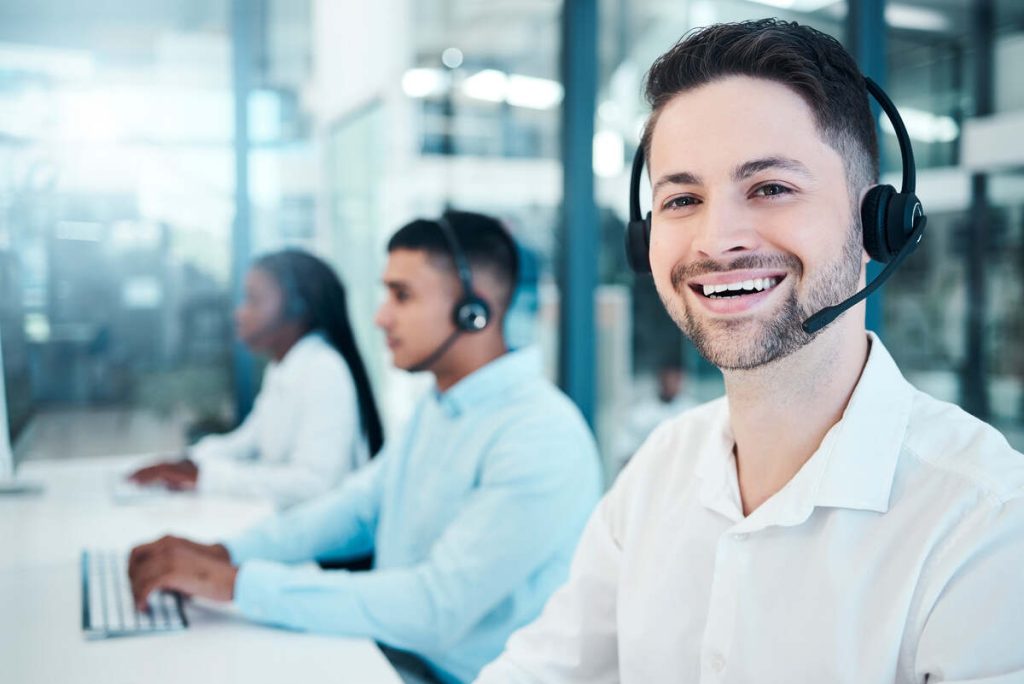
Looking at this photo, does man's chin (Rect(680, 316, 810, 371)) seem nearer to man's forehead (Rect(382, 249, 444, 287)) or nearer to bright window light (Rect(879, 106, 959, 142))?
man's forehead (Rect(382, 249, 444, 287))

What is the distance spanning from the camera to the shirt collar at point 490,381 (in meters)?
1.72

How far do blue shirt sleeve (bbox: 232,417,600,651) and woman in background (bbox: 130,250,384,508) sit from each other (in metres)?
0.97

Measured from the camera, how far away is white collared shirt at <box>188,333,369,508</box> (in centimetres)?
242

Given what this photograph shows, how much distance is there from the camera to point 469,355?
1807 mm

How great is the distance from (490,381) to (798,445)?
801mm

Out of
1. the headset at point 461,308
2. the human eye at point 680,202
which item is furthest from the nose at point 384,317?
the human eye at point 680,202

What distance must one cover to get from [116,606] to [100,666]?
24 centimetres

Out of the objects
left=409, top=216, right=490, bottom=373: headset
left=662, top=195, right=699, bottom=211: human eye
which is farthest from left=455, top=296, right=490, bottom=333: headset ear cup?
left=662, top=195, right=699, bottom=211: human eye

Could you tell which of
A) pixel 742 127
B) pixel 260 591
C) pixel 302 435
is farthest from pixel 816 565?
pixel 302 435

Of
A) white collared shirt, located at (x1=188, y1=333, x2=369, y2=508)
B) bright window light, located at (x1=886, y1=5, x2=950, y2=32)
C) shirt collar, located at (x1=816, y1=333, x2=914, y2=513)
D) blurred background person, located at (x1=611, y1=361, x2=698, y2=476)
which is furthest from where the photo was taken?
blurred background person, located at (x1=611, y1=361, x2=698, y2=476)

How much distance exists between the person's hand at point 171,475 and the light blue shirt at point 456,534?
69cm

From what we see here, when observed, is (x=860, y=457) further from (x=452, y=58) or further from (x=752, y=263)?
(x=452, y=58)

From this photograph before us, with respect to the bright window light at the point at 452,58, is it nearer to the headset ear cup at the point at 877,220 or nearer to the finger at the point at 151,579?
the finger at the point at 151,579

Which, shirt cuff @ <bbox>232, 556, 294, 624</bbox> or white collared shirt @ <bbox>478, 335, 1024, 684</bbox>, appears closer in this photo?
white collared shirt @ <bbox>478, 335, 1024, 684</bbox>
